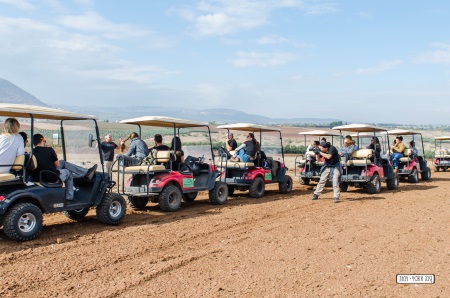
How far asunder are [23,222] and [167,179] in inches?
143

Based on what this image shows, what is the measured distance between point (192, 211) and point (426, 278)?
235 inches

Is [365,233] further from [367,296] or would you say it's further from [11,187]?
[11,187]

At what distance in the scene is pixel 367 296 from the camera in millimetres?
5098

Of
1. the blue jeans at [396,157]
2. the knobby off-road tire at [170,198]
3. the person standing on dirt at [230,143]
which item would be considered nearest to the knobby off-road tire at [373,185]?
the person standing on dirt at [230,143]

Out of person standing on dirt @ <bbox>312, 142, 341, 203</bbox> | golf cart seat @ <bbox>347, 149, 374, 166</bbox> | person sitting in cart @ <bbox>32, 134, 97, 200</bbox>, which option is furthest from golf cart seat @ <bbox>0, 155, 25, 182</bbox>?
golf cart seat @ <bbox>347, 149, 374, 166</bbox>

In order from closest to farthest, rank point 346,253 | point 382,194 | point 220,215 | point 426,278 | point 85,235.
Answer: point 426,278, point 346,253, point 85,235, point 220,215, point 382,194

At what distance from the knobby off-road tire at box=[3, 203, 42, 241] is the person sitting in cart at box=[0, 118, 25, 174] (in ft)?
2.31

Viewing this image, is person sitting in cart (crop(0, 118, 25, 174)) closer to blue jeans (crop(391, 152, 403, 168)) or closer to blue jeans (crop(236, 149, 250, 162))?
blue jeans (crop(236, 149, 250, 162))

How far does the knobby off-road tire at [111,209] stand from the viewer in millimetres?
A: 8656

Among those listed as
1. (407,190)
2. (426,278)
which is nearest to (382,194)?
(407,190)

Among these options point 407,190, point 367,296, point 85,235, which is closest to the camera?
point 367,296

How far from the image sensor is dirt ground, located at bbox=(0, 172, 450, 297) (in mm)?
5316

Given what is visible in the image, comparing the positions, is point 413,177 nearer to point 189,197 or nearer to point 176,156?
point 189,197

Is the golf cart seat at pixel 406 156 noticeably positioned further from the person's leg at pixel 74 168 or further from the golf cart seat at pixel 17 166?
the golf cart seat at pixel 17 166
